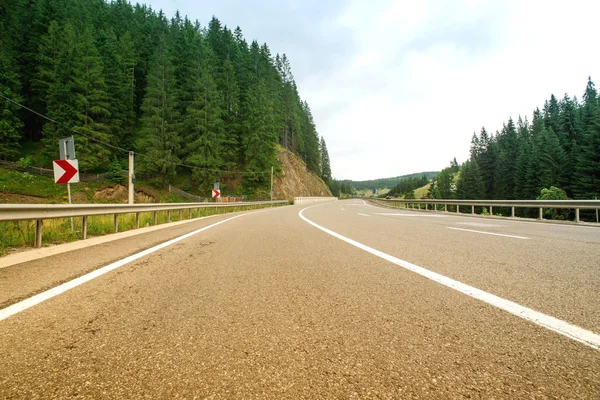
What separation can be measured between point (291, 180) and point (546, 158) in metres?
47.1

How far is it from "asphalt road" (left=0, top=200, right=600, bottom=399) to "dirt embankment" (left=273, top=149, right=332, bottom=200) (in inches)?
2054

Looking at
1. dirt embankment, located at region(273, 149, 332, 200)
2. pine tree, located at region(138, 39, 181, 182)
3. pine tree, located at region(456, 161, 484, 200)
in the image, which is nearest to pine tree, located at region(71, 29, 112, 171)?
pine tree, located at region(138, 39, 181, 182)

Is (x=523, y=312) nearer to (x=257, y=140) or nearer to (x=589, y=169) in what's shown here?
(x=257, y=140)

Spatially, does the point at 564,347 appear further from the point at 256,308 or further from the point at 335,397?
the point at 256,308

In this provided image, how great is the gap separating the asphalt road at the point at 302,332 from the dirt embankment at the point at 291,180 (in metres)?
52.2

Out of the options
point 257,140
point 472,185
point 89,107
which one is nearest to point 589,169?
point 472,185

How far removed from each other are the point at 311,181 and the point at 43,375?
7961 cm

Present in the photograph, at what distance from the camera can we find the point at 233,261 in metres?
4.57

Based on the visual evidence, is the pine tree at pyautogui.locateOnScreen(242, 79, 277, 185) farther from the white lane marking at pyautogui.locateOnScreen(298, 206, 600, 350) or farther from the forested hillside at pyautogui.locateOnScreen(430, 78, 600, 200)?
the white lane marking at pyautogui.locateOnScreen(298, 206, 600, 350)

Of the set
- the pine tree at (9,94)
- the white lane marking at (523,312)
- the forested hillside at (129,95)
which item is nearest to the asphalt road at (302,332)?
the white lane marking at (523,312)

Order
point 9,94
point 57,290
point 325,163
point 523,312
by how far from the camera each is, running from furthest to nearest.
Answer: point 325,163 < point 9,94 < point 57,290 < point 523,312

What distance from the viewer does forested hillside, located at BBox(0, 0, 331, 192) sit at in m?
39.3

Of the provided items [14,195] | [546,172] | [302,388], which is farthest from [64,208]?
[546,172]

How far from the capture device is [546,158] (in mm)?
49906
